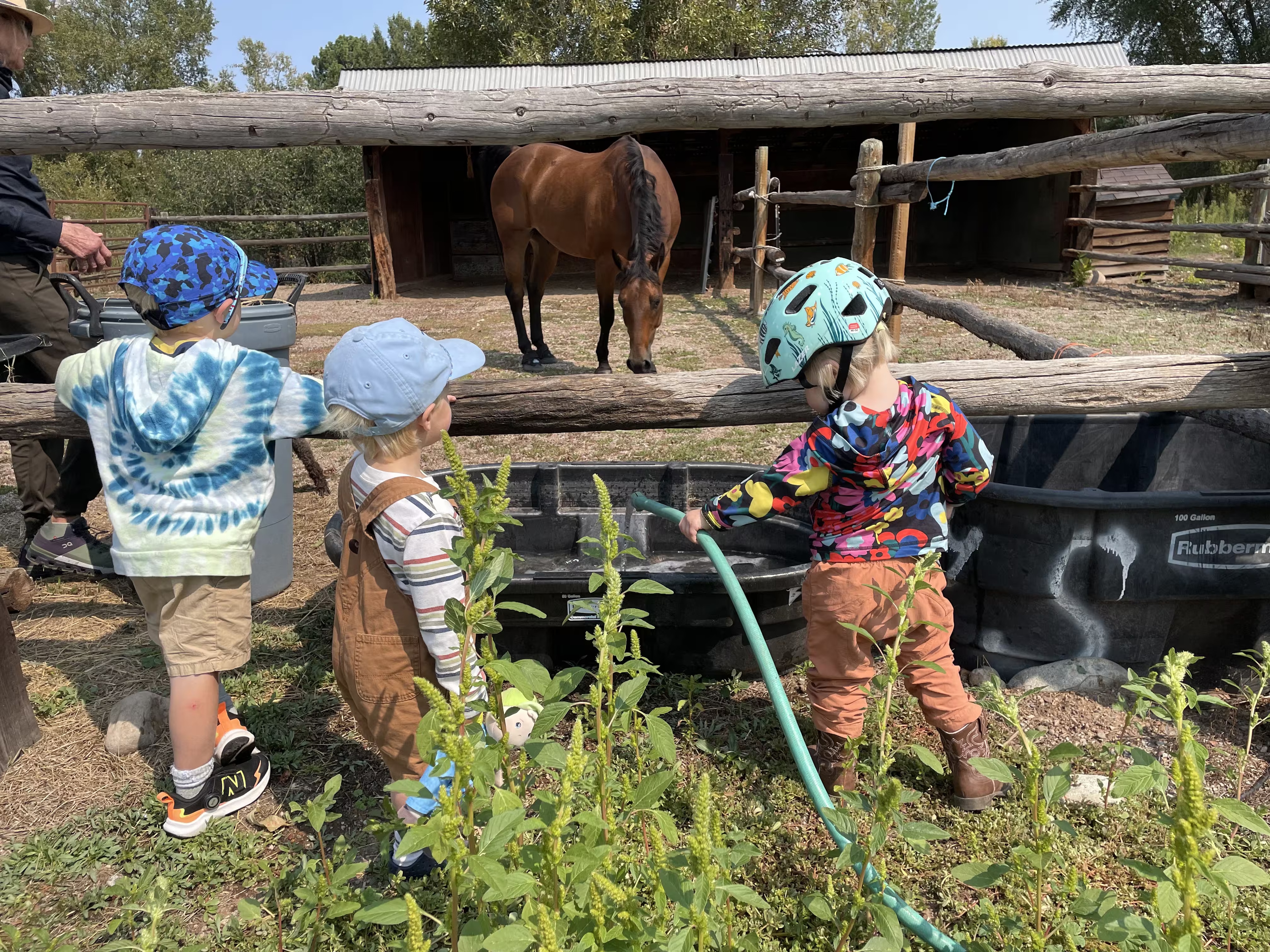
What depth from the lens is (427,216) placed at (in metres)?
18.0

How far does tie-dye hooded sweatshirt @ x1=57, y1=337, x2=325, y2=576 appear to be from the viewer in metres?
2.14

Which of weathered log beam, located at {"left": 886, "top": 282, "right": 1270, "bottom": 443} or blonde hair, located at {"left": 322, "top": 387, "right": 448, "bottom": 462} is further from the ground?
blonde hair, located at {"left": 322, "top": 387, "right": 448, "bottom": 462}

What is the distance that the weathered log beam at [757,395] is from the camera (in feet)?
8.55

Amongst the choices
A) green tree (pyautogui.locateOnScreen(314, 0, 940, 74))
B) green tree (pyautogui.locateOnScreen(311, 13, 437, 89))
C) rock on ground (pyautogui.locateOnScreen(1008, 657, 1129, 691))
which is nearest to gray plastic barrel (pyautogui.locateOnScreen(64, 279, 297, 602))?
rock on ground (pyautogui.locateOnScreen(1008, 657, 1129, 691))

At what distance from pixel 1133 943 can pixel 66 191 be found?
31.9 m

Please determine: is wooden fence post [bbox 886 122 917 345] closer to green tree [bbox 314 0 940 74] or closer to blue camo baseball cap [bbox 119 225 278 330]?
blue camo baseball cap [bbox 119 225 278 330]

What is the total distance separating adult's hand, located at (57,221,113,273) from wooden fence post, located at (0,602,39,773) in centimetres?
122

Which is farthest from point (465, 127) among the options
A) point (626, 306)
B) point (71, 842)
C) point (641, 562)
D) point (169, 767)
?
point (626, 306)

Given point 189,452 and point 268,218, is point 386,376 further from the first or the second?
point 268,218

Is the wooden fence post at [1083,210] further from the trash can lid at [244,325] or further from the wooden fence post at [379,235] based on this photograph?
the trash can lid at [244,325]

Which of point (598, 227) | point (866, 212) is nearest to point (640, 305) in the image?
point (598, 227)

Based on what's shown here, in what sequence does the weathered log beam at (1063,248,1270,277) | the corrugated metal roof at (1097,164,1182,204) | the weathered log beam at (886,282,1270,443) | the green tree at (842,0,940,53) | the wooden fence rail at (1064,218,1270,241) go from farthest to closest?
the green tree at (842,0,940,53) → the corrugated metal roof at (1097,164,1182,204) → the weathered log beam at (1063,248,1270,277) → the wooden fence rail at (1064,218,1270,241) → the weathered log beam at (886,282,1270,443)

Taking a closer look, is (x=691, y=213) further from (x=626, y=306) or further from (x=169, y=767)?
(x=169, y=767)

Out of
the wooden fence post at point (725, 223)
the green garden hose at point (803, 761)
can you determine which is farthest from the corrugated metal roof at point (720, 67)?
the green garden hose at point (803, 761)
